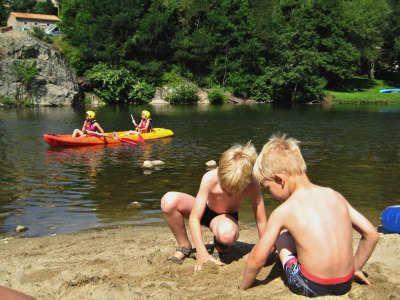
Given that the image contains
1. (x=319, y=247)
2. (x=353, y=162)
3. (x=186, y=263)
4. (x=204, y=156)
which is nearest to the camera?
(x=319, y=247)

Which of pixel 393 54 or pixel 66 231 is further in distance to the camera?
pixel 393 54

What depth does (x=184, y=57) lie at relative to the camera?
172 feet

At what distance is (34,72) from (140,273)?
131 ft

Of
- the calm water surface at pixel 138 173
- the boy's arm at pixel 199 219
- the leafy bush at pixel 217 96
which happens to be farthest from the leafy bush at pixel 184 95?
the boy's arm at pixel 199 219

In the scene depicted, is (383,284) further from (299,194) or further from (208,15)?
(208,15)

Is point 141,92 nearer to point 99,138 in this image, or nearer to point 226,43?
point 226,43

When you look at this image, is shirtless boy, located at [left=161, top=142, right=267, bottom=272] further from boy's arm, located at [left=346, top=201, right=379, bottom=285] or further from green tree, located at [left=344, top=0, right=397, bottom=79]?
green tree, located at [left=344, top=0, right=397, bottom=79]

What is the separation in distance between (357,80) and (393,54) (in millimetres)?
5960

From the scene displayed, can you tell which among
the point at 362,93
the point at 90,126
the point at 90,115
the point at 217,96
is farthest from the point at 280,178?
the point at 362,93

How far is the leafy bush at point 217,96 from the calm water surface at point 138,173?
2599 cm

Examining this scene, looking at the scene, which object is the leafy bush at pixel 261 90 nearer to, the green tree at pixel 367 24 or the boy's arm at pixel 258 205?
the green tree at pixel 367 24

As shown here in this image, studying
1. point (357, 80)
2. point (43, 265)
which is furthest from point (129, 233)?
point (357, 80)

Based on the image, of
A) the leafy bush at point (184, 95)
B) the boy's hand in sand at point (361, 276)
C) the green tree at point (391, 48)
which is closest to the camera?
the boy's hand in sand at point (361, 276)

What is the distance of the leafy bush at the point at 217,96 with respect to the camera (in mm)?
48188
